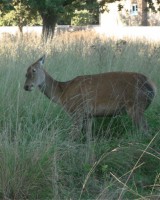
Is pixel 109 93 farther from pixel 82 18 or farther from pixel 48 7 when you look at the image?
pixel 82 18

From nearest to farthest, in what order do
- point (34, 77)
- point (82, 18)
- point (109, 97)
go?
point (109, 97)
point (34, 77)
point (82, 18)

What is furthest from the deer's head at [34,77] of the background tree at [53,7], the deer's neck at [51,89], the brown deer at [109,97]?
the background tree at [53,7]

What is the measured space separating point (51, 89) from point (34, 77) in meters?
0.31

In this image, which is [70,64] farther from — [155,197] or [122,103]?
[155,197]

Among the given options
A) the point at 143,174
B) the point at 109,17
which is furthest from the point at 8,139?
the point at 109,17

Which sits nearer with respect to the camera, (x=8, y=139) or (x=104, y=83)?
(x=8, y=139)

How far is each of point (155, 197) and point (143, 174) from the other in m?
1.09

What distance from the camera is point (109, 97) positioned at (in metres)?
6.98

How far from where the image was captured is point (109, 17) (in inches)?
1986

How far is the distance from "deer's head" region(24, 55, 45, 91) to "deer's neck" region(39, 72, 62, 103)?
0.07 metres

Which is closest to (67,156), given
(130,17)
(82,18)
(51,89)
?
(51,89)

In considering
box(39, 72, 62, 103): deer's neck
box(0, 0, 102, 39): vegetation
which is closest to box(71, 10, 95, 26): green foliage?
box(0, 0, 102, 39): vegetation

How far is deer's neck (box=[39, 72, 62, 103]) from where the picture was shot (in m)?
7.30

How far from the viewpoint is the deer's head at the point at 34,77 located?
731 cm
